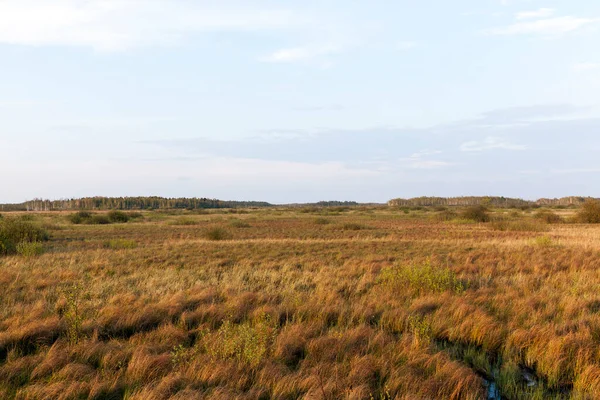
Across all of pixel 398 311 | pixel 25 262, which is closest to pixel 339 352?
pixel 398 311

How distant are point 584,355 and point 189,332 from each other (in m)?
5.45

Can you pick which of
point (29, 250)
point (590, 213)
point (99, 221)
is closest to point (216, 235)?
point (29, 250)

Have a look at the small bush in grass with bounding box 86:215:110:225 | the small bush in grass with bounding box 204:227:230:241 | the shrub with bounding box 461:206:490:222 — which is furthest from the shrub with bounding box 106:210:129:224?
the shrub with bounding box 461:206:490:222

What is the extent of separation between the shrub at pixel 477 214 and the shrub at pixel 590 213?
A: 935 cm

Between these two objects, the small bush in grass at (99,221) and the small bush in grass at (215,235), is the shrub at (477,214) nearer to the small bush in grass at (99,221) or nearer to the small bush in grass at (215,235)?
the small bush in grass at (215,235)

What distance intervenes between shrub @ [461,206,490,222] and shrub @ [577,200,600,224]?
9346 millimetres

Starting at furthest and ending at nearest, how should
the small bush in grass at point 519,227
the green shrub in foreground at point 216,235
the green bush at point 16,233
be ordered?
the small bush in grass at point 519,227
the green shrub in foreground at point 216,235
the green bush at point 16,233

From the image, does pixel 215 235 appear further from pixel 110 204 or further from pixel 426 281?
pixel 110 204

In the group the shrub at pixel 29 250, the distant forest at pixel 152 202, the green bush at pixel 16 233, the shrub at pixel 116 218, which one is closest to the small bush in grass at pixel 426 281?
the shrub at pixel 29 250

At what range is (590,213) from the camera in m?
41.5

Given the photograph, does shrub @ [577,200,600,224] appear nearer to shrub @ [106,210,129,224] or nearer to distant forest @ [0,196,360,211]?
shrub @ [106,210,129,224]

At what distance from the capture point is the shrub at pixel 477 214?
43.8 metres

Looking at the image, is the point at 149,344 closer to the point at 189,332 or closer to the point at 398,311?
the point at 189,332

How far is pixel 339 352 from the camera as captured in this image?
206 inches
